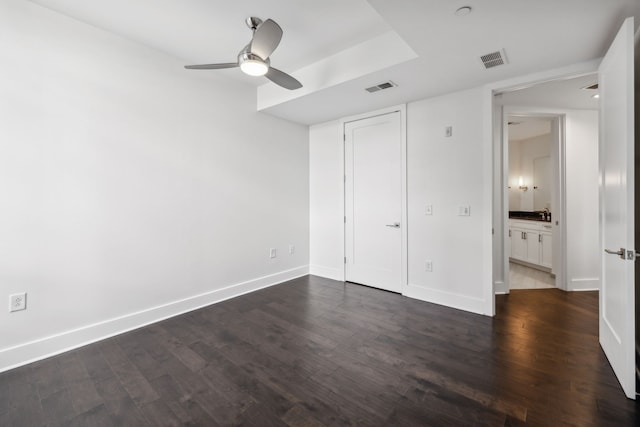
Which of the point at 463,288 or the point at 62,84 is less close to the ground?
the point at 62,84

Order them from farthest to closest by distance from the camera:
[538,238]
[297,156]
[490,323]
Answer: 1. [538,238]
2. [297,156]
3. [490,323]

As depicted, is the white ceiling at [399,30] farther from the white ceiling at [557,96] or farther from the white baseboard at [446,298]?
the white baseboard at [446,298]

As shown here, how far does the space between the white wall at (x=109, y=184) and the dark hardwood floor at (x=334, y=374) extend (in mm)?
343

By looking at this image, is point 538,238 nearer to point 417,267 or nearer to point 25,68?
point 417,267

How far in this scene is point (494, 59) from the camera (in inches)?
93.2

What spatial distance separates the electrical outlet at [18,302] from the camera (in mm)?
2049

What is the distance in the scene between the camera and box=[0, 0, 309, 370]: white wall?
2.07 meters

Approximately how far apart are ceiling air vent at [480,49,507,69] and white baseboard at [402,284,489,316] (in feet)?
7.58

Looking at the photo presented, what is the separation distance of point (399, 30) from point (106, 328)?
3.50m

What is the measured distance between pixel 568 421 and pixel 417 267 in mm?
1974

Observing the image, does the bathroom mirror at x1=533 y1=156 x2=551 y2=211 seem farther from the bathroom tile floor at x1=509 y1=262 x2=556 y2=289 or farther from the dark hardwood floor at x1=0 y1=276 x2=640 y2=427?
the dark hardwood floor at x1=0 y1=276 x2=640 y2=427

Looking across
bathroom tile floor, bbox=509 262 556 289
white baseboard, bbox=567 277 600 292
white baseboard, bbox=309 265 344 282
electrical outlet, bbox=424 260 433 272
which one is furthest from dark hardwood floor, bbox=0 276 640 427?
white baseboard, bbox=309 265 344 282

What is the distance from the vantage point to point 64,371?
2.01m

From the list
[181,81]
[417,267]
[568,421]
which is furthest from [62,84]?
[568,421]
